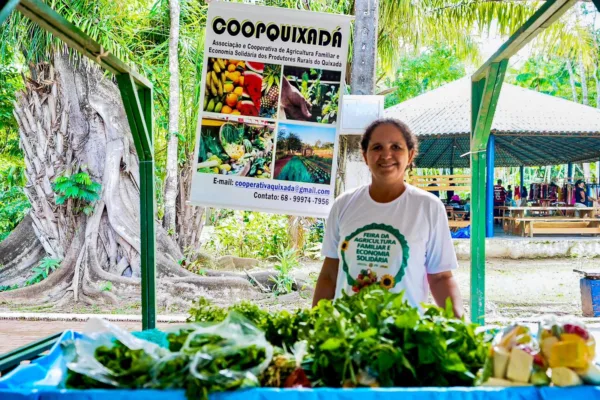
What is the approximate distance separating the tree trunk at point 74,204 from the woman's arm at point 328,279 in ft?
18.3

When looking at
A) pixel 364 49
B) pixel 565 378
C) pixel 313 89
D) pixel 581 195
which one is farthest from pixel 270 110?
pixel 581 195

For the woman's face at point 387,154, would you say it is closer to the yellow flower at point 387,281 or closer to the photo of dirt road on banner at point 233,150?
the yellow flower at point 387,281

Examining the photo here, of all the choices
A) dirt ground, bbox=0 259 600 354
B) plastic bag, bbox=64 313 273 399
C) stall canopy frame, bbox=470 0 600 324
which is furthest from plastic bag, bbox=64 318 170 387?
dirt ground, bbox=0 259 600 354

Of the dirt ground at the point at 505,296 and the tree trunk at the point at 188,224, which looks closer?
the dirt ground at the point at 505,296

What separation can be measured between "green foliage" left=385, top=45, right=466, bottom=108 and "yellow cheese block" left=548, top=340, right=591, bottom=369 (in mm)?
21272

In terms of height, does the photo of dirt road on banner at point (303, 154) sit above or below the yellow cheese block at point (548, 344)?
above

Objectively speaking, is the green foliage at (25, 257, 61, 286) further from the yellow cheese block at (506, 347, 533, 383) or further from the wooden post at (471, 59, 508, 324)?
the yellow cheese block at (506, 347, 533, 383)

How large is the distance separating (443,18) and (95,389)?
27.2 ft

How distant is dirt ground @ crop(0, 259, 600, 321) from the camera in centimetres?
792

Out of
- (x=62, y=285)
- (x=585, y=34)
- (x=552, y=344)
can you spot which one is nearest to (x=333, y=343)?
(x=552, y=344)

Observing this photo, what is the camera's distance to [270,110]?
4.24 meters

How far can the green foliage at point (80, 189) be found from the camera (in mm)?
8461

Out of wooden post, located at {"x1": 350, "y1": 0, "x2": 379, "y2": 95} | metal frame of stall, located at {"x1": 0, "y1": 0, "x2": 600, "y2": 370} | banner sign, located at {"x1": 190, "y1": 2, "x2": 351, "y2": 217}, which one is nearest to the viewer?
metal frame of stall, located at {"x1": 0, "y1": 0, "x2": 600, "y2": 370}

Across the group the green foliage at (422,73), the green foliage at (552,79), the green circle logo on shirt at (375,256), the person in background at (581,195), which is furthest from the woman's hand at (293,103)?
the green foliage at (552,79)
